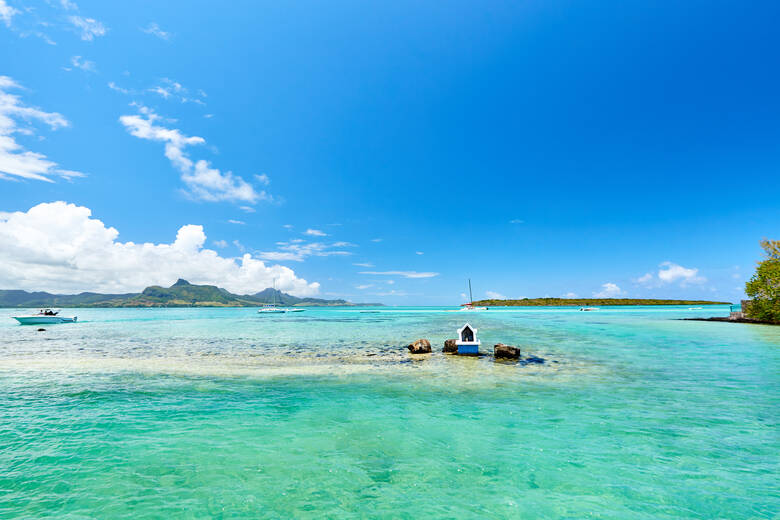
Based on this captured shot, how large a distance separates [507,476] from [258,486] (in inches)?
225

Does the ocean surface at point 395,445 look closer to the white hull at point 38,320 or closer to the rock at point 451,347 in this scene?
the rock at point 451,347

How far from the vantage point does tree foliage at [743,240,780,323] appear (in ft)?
174

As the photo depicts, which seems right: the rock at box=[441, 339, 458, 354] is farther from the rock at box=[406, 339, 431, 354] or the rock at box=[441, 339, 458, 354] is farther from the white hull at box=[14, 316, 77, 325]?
the white hull at box=[14, 316, 77, 325]

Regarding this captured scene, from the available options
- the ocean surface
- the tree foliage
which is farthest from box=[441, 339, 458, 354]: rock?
the tree foliage

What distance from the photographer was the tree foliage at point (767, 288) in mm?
53156

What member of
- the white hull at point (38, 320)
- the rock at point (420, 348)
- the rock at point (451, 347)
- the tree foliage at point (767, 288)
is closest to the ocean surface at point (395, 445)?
the rock at point (451, 347)

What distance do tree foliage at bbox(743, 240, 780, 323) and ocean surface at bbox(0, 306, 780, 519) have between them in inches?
2030

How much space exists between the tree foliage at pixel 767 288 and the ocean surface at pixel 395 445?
169ft

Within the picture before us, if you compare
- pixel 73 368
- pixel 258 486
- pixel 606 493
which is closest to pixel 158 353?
pixel 73 368

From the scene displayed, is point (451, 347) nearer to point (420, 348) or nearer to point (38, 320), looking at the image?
point (420, 348)

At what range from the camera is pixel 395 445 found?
9516 mm

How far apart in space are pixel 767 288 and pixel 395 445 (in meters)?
76.0

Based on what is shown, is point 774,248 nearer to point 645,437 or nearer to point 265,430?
point 645,437

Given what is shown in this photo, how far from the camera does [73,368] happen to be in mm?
22344
